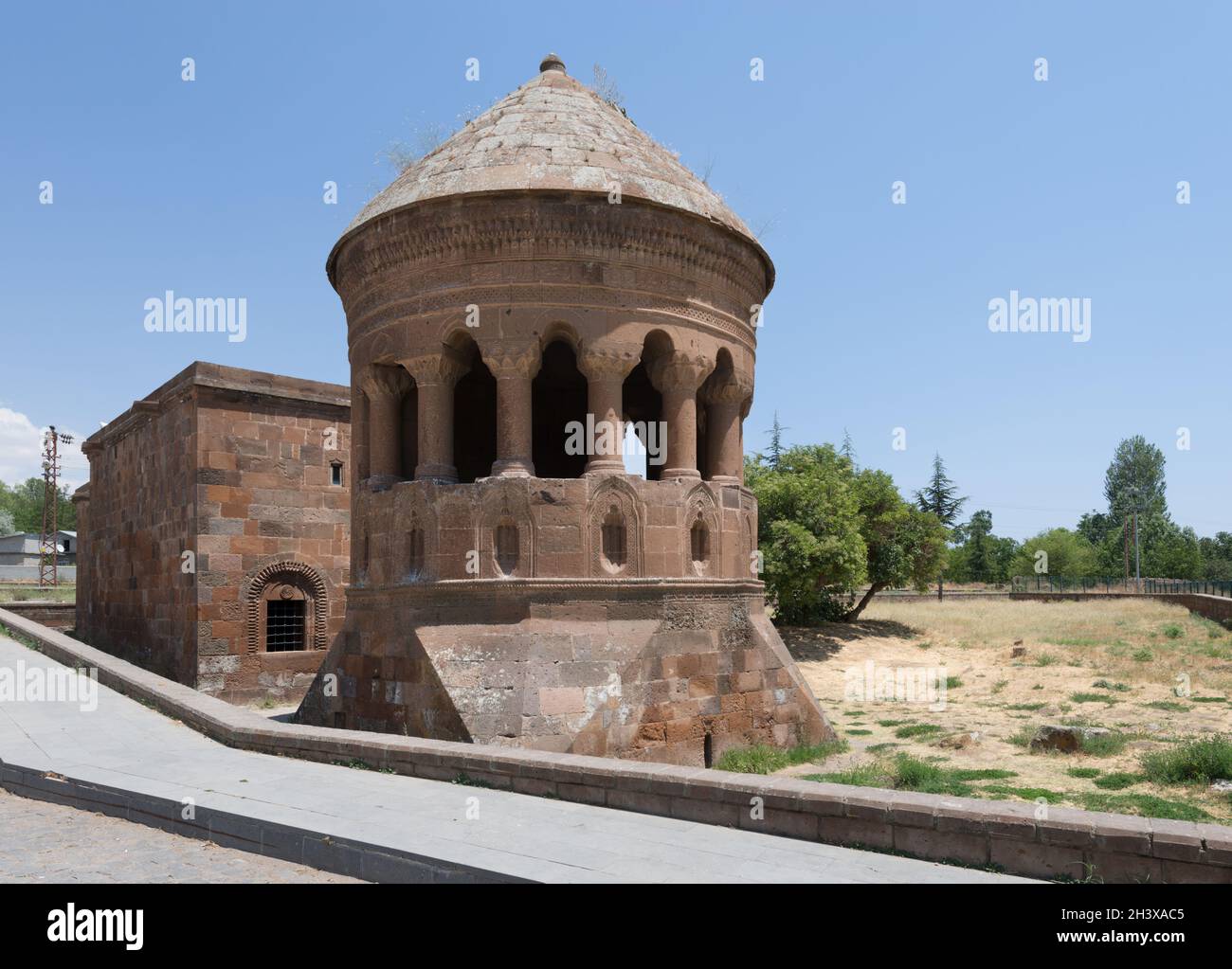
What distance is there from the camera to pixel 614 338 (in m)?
9.91

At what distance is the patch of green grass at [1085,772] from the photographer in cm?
995

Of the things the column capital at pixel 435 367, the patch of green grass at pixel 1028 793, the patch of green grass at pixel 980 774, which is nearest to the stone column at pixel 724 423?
the column capital at pixel 435 367

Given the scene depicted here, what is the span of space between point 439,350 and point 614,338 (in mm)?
1927

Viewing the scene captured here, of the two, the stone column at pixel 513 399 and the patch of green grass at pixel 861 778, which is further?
the stone column at pixel 513 399

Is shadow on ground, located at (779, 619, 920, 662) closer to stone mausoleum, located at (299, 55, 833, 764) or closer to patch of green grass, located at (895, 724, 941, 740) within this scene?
patch of green grass, located at (895, 724, 941, 740)

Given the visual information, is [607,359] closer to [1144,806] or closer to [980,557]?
[1144,806]

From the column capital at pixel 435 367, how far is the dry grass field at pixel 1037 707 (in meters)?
5.75

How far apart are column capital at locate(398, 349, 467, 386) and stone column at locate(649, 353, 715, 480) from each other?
2.26 metres

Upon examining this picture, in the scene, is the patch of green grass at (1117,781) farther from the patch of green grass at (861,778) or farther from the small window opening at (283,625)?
the small window opening at (283,625)

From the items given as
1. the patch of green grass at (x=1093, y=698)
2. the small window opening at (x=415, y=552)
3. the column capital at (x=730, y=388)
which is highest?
the column capital at (x=730, y=388)

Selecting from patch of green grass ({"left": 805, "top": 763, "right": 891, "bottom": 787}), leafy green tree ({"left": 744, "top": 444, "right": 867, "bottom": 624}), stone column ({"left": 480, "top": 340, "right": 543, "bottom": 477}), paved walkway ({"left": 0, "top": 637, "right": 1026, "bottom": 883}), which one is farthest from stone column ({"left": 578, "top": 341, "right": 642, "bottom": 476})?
leafy green tree ({"left": 744, "top": 444, "right": 867, "bottom": 624})

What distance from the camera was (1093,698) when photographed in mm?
16641
